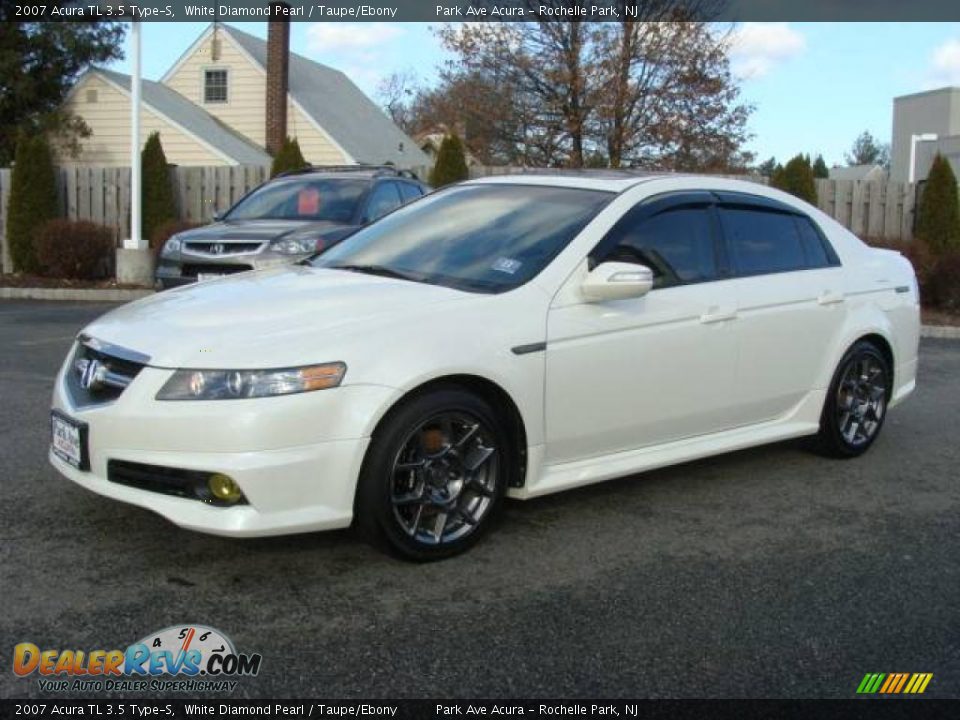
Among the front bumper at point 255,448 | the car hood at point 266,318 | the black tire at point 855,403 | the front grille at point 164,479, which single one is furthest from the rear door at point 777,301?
the front grille at point 164,479

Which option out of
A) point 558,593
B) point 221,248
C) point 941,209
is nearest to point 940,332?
point 941,209

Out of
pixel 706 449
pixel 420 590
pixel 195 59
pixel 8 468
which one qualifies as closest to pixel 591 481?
pixel 706 449

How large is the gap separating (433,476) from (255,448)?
0.80 m

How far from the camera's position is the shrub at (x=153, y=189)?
57.9 ft

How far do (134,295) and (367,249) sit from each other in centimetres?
997

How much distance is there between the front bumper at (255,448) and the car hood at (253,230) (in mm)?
6581

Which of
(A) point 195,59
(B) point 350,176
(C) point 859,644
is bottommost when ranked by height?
(C) point 859,644

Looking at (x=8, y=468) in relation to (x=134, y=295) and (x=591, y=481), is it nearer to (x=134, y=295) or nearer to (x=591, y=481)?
(x=591, y=481)

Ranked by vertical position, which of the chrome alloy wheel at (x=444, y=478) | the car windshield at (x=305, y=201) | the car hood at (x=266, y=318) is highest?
the car windshield at (x=305, y=201)

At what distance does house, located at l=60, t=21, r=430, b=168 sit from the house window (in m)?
0.03

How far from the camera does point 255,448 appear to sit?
3789 mm

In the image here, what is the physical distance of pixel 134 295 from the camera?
47.3 ft

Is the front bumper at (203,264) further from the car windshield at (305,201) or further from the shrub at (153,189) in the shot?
the shrub at (153,189)

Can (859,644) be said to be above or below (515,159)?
below
